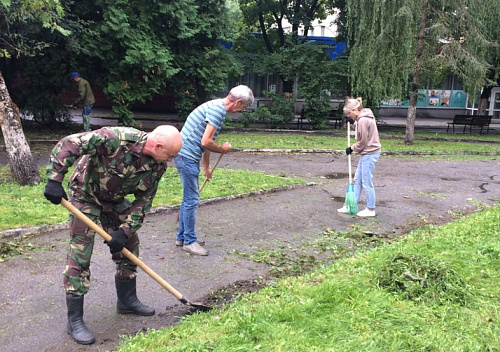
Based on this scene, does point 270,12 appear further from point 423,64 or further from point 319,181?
point 319,181

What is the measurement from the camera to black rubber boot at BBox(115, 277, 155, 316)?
391cm

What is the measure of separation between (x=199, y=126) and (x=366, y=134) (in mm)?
3055

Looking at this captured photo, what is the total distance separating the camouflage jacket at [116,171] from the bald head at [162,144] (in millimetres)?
82

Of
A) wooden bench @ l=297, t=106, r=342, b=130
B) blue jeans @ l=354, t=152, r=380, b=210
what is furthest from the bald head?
wooden bench @ l=297, t=106, r=342, b=130

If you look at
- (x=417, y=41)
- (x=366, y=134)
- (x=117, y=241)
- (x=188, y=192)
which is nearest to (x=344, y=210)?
(x=366, y=134)

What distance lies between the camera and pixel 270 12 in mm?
26422

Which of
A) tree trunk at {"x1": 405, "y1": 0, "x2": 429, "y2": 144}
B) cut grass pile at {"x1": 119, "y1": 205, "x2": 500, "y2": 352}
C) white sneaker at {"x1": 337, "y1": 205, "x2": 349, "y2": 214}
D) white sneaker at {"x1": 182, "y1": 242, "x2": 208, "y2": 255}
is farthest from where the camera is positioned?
tree trunk at {"x1": 405, "y1": 0, "x2": 429, "y2": 144}

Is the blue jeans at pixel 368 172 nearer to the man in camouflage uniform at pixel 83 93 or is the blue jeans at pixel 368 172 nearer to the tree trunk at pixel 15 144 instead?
the tree trunk at pixel 15 144

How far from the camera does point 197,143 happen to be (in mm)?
5316

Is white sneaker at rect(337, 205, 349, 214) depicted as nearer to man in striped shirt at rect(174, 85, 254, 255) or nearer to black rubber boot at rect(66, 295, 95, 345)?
man in striped shirt at rect(174, 85, 254, 255)

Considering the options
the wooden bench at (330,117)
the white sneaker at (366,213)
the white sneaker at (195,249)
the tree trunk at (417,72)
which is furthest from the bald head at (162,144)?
the wooden bench at (330,117)

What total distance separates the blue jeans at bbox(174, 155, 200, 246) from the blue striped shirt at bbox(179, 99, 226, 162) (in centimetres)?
9

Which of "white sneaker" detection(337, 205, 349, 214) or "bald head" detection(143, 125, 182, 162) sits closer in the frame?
"bald head" detection(143, 125, 182, 162)

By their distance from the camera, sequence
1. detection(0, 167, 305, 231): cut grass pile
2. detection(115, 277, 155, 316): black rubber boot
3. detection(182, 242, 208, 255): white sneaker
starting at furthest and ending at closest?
detection(0, 167, 305, 231): cut grass pile → detection(182, 242, 208, 255): white sneaker → detection(115, 277, 155, 316): black rubber boot
